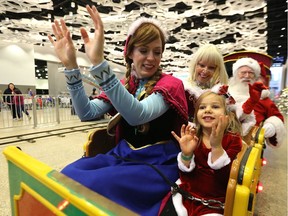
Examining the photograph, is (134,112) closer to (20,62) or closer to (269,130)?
(269,130)

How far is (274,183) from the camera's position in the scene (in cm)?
231

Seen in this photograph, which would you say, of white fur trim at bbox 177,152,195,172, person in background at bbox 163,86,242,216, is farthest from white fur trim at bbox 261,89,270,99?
white fur trim at bbox 177,152,195,172

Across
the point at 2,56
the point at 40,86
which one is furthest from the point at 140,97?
the point at 40,86

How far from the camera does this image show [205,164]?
952mm

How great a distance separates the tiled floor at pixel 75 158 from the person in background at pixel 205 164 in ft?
3.74

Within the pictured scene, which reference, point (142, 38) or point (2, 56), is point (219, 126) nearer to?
point (142, 38)

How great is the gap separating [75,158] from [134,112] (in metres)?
2.47

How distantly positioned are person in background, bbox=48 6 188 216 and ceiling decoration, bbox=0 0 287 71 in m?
5.84

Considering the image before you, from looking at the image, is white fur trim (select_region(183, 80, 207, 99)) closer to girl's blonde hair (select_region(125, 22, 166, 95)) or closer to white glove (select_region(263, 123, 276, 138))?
girl's blonde hair (select_region(125, 22, 166, 95))

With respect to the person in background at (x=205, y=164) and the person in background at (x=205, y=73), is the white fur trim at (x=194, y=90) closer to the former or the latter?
the person in background at (x=205, y=73)

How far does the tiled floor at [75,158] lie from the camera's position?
1.79m

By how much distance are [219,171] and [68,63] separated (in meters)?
0.79

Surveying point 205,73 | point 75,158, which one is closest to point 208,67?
point 205,73

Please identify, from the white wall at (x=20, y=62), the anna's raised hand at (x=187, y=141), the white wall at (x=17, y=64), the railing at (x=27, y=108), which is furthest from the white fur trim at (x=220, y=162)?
the white wall at (x=17, y=64)
